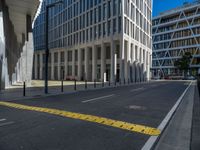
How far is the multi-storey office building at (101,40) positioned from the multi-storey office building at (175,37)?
88.9ft

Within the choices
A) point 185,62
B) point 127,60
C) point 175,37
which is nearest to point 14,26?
point 127,60

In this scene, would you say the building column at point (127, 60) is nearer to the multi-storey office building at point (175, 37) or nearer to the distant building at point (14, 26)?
the distant building at point (14, 26)

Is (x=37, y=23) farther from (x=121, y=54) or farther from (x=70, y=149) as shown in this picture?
(x=70, y=149)

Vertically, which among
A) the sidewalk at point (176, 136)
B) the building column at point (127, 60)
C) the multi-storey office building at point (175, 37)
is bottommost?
the sidewalk at point (176, 136)

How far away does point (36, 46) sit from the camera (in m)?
86.8

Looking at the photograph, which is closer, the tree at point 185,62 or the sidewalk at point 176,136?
the sidewalk at point 176,136

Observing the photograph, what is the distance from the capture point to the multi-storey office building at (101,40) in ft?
152

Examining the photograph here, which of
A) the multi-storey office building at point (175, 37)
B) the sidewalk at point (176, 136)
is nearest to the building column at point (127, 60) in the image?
the sidewalk at point (176, 136)

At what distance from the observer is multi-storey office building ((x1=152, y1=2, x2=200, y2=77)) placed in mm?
85562

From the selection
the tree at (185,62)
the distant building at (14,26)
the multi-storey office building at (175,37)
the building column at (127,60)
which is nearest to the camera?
the distant building at (14,26)

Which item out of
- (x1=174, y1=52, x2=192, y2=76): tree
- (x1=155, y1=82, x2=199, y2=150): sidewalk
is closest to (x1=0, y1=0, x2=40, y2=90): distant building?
(x1=155, y1=82, x2=199, y2=150): sidewalk

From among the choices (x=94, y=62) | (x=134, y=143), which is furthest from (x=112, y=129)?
(x=94, y=62)

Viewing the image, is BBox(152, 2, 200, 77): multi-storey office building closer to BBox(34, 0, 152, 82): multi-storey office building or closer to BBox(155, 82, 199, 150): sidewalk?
BBox(34, 0, 152, 82): multi-storey office building

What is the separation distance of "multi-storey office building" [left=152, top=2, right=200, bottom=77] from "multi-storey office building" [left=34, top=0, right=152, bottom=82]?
2711 centimetres
